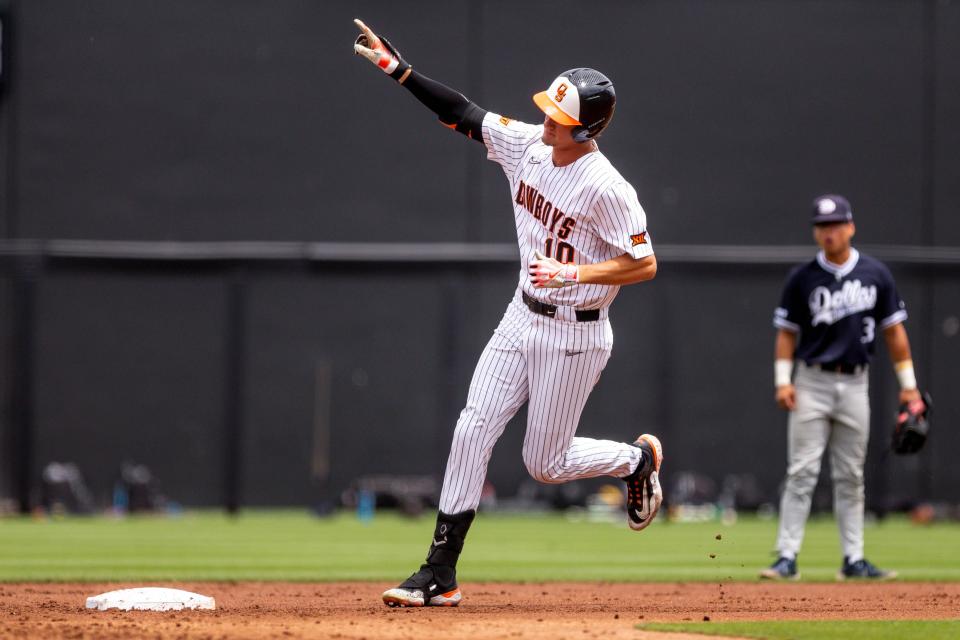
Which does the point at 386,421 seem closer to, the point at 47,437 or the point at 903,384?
the point at 47,437

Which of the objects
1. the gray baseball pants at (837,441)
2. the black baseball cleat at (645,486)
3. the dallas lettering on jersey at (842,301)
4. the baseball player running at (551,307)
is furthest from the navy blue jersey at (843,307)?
the baseball player running at (551,307)

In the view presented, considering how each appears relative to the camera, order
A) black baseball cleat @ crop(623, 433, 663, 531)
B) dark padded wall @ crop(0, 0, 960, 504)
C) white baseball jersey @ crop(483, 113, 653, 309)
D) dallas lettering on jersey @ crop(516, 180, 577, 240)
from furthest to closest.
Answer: dark padded wall @ crop(0, 0, 960, 504) → black baseball cleat @ crop(623, 433, 663, 531) → dallas lettering on jersey @ crop(516, 180, 577, 240) → white baseball jersey @ crop(483, 113, 653, 309)

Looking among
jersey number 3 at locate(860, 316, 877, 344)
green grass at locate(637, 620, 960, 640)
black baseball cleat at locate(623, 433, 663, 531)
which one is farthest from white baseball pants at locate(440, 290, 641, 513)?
jersey number 3 at locate(860, 316, 877, 344)

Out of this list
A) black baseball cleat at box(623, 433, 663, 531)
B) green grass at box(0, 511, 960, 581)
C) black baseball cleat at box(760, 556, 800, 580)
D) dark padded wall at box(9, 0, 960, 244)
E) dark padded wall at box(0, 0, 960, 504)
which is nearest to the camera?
black baseball cleat at box(623, 433, 663, 531)

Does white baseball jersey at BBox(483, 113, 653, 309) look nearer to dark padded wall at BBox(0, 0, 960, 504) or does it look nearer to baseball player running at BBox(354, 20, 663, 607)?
baseball player running at BBox(354, 20, 663, 607)

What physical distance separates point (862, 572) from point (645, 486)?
2.15 m

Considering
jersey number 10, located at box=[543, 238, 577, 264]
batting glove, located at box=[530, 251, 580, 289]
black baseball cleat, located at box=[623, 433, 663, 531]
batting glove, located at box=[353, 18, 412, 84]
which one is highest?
batting glove, located at box=[353, 18, 412, 84]

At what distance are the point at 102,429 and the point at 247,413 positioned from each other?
1693 millimetres

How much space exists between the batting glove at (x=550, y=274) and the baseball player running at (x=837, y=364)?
10.1ft

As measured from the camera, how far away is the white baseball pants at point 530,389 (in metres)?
5.82

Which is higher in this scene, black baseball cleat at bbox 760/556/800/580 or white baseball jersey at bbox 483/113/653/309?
white baseball jersey at bbox 483/113/653/309

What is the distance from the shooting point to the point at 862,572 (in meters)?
7.89

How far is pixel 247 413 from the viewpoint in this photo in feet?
53.7

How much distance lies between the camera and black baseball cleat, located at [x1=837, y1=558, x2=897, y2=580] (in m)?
7.87
